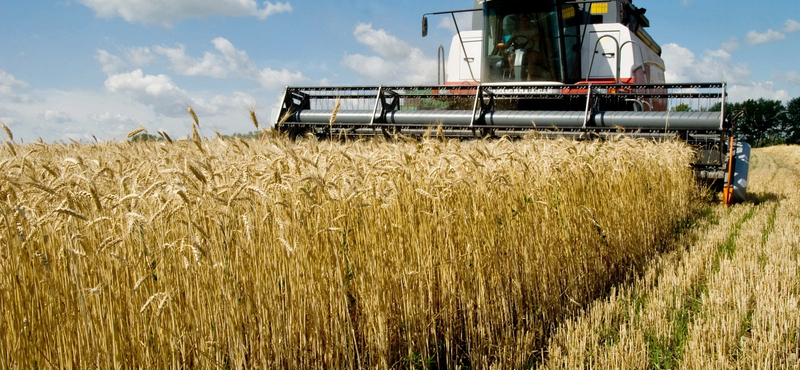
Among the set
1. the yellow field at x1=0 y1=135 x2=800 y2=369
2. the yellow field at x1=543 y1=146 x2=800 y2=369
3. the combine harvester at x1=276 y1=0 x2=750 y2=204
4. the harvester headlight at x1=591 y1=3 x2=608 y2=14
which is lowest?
the yellow field at x1=543 y1=146 x2=800 y2=369

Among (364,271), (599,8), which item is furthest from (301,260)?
(599,8)

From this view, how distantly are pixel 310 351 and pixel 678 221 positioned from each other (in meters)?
4.78

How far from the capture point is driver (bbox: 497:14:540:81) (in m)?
8.70

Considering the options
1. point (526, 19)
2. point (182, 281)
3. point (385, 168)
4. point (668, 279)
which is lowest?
point (668, 279)

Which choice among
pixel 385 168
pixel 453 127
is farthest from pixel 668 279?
pixel 453 127

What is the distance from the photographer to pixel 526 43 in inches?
345

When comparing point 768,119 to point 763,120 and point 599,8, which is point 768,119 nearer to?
point 763,120

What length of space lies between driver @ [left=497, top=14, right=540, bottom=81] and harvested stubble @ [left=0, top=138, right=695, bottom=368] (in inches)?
195

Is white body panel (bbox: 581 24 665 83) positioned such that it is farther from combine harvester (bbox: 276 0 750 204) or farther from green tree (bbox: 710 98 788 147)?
green tree (bbox: 710 98 788 147)

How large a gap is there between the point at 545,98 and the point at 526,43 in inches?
59.9

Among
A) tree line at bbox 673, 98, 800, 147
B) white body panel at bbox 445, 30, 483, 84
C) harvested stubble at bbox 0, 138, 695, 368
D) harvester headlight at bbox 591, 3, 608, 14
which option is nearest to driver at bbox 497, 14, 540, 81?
white body panel at bbox 445, 30, 483, 84

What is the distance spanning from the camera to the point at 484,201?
308 centimetres

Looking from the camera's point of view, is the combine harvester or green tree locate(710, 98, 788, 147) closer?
the combine harvester

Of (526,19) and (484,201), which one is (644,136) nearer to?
(526,19)
